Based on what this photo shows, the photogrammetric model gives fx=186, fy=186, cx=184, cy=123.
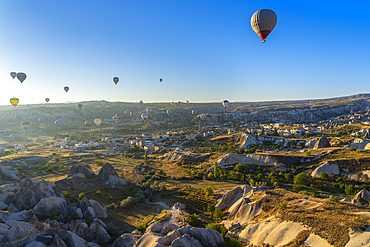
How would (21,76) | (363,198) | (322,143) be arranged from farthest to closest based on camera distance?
(21,76) → (322,143) → (363,198)

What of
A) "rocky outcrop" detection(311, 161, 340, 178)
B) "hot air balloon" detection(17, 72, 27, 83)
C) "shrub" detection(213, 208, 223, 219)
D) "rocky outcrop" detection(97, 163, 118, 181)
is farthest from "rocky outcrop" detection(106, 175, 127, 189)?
"hot air balloon" detection(17, 72, 27, 83)

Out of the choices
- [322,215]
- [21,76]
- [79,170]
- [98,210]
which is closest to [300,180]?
[322,215]

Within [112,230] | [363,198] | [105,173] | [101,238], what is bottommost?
[112,230]

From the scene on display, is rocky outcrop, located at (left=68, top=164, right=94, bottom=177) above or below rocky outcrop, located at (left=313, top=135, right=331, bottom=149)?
below

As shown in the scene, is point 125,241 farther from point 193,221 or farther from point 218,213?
point 218,213

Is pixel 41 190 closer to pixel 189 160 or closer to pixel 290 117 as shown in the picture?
pixel 189 160

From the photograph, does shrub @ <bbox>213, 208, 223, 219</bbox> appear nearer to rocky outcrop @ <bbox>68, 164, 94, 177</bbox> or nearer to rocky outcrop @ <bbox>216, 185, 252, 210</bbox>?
rocky outcrop @ <bbox>216, 185, 252, 210</bbox>

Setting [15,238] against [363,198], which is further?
[363,198]

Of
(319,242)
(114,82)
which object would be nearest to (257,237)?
(319,242)
